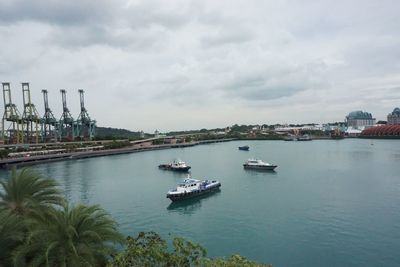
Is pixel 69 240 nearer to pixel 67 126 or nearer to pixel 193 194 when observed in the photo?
pixel 193 194

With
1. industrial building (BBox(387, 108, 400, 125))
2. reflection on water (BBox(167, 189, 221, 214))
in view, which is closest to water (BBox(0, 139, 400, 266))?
reflection on water (BBox(167, 189, 221, 214))

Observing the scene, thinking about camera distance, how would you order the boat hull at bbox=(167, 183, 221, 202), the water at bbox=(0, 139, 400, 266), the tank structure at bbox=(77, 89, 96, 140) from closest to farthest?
the water at bbox=(0, 139, 400, 266), the boat hull at bbox=(167, 183, 221, 202), the tank structure at bbox=(77, 89, 96, 140)

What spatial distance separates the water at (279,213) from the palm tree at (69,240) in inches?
437

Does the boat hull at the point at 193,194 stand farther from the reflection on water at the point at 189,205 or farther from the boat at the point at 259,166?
the boat at the point at 259,166

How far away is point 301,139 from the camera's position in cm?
14675

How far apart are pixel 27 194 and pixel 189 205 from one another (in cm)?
2144

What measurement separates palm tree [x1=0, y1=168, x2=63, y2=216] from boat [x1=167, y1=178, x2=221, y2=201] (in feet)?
68.8

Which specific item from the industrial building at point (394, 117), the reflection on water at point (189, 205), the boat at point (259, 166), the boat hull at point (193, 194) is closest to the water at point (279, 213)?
the reflection on water at point (189, 205)

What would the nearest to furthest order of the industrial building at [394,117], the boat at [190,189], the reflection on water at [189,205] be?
the reflection on water at [189,205] → the boat at [190,189] → the industrial building at [394,117]

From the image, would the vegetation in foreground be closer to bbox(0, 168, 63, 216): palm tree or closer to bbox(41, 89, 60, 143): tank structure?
bbox(0, 168, 63, 216): palm tree

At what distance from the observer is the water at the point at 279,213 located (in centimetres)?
1828

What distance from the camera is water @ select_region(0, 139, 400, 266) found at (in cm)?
1828

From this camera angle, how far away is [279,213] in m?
25.6

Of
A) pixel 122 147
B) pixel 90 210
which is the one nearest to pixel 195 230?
pixel 90 210
